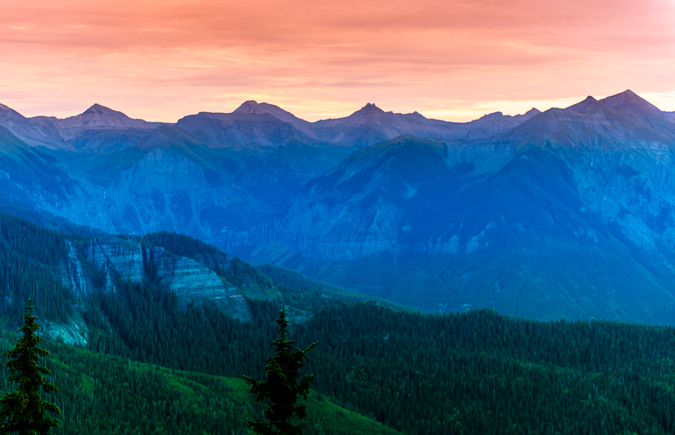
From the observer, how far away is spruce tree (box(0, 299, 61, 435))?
70.4 metres

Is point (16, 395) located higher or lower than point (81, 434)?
higher

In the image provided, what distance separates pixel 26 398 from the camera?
7050 cm

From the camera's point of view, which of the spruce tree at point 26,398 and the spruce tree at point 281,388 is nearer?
the spruce tree at point 26,398

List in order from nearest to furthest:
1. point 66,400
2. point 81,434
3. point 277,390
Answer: point 277,390 < point 81,434 < point 66,400

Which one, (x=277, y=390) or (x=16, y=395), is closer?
(x=16, y=395)

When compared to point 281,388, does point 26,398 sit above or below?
below

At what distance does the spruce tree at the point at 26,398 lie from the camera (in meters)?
70.4

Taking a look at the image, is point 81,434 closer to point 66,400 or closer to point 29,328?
point 66,400

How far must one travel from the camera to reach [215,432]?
199125mm

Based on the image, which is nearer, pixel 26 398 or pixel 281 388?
pixel 26 398

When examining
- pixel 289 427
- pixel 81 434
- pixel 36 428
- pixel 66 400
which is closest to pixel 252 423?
pixel 289 427

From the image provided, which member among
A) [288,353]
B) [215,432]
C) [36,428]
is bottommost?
[215,432]

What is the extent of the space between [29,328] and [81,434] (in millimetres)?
118845

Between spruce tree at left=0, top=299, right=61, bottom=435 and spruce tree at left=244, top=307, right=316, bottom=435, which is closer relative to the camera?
Answer: spruce tree at left=0, top=299, right=61, bottom=435
